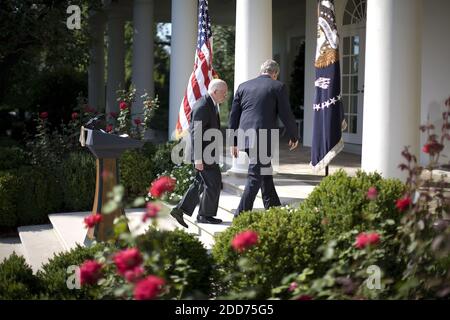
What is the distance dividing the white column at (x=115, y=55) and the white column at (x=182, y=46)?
7.46 metres

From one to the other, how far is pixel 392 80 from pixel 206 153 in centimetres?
223

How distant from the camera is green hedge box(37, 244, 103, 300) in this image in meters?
4.23

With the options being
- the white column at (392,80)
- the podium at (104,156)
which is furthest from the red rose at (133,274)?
the white column at (392,80)

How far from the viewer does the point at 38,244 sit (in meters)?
8.13

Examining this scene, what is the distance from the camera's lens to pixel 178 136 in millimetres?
9688

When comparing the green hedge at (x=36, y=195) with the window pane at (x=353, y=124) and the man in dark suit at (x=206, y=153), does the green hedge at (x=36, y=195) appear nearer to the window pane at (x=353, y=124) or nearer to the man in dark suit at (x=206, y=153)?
the man in dark suit at (x=206, y=153)

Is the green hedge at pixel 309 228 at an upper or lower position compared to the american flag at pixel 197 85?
lower

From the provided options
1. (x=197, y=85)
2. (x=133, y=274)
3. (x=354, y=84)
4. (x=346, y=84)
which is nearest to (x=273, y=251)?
(x=133, y=274)

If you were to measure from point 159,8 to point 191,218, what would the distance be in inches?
568

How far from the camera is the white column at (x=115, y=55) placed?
63.6 feet

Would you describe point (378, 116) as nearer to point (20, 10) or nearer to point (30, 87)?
point (20, 10)

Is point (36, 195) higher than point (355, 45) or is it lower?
lower

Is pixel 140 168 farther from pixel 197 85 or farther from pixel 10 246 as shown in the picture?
pixel 10 246
